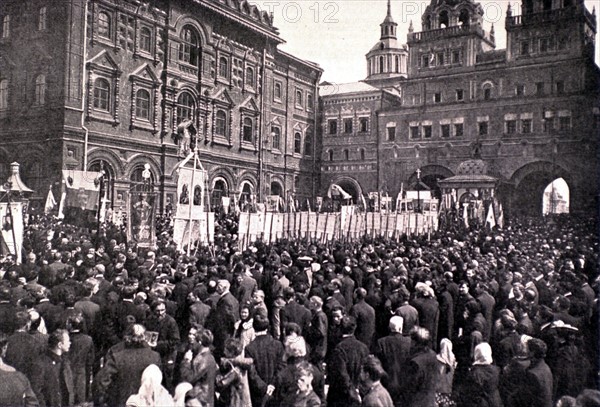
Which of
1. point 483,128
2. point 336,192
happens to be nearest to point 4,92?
point 336,192

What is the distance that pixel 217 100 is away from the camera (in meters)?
29.0

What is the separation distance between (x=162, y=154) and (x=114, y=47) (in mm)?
5261

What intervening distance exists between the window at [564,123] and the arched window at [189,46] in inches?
856

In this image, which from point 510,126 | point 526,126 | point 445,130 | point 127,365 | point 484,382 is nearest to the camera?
point 484,382

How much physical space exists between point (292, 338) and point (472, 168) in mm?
29180

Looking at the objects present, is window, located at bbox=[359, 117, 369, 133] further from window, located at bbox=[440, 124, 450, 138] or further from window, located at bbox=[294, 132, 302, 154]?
window, located at bbox=[440, 124, 450, 138]

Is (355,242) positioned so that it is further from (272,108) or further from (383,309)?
(272,108)

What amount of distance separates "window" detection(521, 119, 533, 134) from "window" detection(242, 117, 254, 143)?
17.0m

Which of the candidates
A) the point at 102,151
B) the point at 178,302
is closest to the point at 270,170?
the point at 102,151

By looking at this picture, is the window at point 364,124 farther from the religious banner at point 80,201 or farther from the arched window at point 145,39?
the religious banner at point 80,201

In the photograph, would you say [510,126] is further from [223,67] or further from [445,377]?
[445,377]

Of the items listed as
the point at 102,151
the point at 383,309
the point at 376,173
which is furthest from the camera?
the point at 376,173

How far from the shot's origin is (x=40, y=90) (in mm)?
21250

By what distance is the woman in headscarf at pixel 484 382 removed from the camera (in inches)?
197
